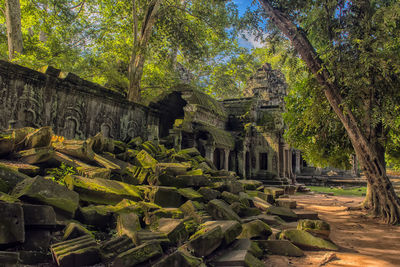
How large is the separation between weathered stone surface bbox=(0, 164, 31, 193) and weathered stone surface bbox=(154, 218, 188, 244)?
5.68ft

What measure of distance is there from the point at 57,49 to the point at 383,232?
15290 mm

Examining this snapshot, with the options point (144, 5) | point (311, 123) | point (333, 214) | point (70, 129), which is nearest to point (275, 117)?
point (311, 123)

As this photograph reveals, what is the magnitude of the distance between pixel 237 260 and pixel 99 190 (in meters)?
2.07

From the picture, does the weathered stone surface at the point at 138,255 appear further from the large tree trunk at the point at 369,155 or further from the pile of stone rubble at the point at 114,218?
the large tree trunk at the point at 369,155

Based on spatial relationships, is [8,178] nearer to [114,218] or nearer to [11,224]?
[11,224]

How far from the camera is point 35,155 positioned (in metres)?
4.04

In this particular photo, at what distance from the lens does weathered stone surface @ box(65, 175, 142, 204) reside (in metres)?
3.48

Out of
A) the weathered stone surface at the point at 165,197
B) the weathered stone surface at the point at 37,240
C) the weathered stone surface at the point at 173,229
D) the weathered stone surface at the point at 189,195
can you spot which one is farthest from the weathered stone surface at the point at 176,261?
the weathered stone surface at the point at 189,195

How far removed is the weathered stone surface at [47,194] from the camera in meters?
2.66

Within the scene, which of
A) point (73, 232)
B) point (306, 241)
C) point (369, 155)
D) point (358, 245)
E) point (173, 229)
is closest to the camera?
point (73, 232)

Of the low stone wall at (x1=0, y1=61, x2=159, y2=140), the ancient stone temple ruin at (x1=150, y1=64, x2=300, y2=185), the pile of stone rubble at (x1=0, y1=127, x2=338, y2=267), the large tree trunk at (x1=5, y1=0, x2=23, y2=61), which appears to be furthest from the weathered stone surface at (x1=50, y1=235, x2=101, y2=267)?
the large tree trunk at (x1=5, y1=0, x2=23, y2=61)

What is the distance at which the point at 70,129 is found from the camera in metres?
7.32

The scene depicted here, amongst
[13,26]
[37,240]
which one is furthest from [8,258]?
[13,26]

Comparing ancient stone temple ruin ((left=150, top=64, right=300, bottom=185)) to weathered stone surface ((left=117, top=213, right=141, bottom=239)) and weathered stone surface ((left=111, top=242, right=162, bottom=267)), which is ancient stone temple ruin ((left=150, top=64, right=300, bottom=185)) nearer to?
weathered stone surface ((left=117, top=213, right=141, bottom=239))
